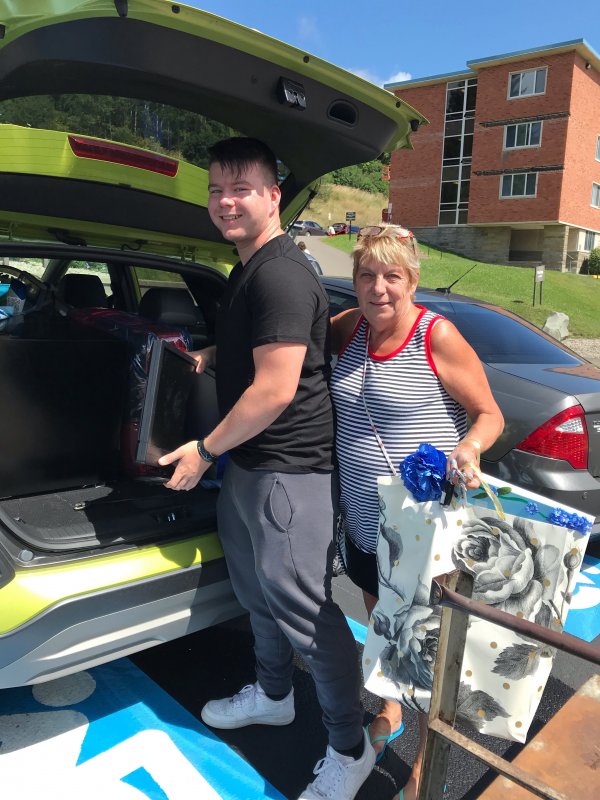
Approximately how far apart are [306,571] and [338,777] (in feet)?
2.18

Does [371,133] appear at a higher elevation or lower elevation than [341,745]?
higher

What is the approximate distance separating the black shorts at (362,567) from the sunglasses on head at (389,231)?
97 centimetres

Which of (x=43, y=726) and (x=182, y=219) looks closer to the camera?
(x=43, y=726)

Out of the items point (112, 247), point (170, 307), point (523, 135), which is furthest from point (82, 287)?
point (523, 135)

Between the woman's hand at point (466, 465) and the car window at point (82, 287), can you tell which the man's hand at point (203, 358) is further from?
the car window at point (82, 287)

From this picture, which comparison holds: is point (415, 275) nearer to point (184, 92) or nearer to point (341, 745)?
point (184, 92)

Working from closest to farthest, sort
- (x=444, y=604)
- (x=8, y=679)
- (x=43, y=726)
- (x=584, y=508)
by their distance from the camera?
(x=444, y=604) → (x=8, y=679) → (x=43, y=726) → (x=584, y=508)

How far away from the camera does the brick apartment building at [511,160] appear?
32.4 metres

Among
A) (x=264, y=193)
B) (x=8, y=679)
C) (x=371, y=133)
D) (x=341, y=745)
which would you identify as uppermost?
(x=371, y=133)

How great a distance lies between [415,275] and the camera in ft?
6.05

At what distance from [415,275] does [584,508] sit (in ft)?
7.01

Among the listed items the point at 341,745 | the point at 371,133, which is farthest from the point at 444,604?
the point at 371,133

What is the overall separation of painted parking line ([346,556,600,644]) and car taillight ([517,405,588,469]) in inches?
24.7

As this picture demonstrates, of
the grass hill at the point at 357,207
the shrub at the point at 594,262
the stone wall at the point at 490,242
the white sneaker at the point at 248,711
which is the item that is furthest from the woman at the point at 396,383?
the grass hill at the point at 357,207
